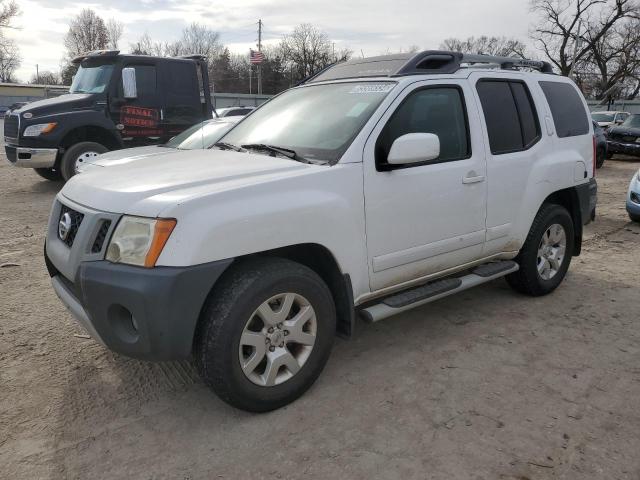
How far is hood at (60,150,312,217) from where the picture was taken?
253 cm

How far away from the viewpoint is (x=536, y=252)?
4.39 m

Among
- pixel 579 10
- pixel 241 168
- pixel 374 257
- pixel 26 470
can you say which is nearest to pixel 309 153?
pixel 241 168

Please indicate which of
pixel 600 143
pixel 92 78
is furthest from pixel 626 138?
pixel 92 78

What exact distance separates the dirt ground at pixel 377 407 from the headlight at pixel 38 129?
217 inches

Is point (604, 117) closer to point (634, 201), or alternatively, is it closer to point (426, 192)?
point (634, 201)

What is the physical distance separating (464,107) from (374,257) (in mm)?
1387

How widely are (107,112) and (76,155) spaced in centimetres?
93

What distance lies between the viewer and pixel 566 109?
4.61m

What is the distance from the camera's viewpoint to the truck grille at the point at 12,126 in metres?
9.11

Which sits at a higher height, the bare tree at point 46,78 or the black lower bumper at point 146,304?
the bare tree at point 46,78

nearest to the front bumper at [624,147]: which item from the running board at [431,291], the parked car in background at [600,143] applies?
the parked car in background at [600,143]

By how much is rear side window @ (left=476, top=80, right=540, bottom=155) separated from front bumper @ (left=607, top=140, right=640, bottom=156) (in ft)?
50.6

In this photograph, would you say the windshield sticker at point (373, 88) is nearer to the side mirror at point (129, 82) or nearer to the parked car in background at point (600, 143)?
the side mirror at point (129, 82)

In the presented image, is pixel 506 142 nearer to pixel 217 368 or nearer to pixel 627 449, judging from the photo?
pixel 627 449
